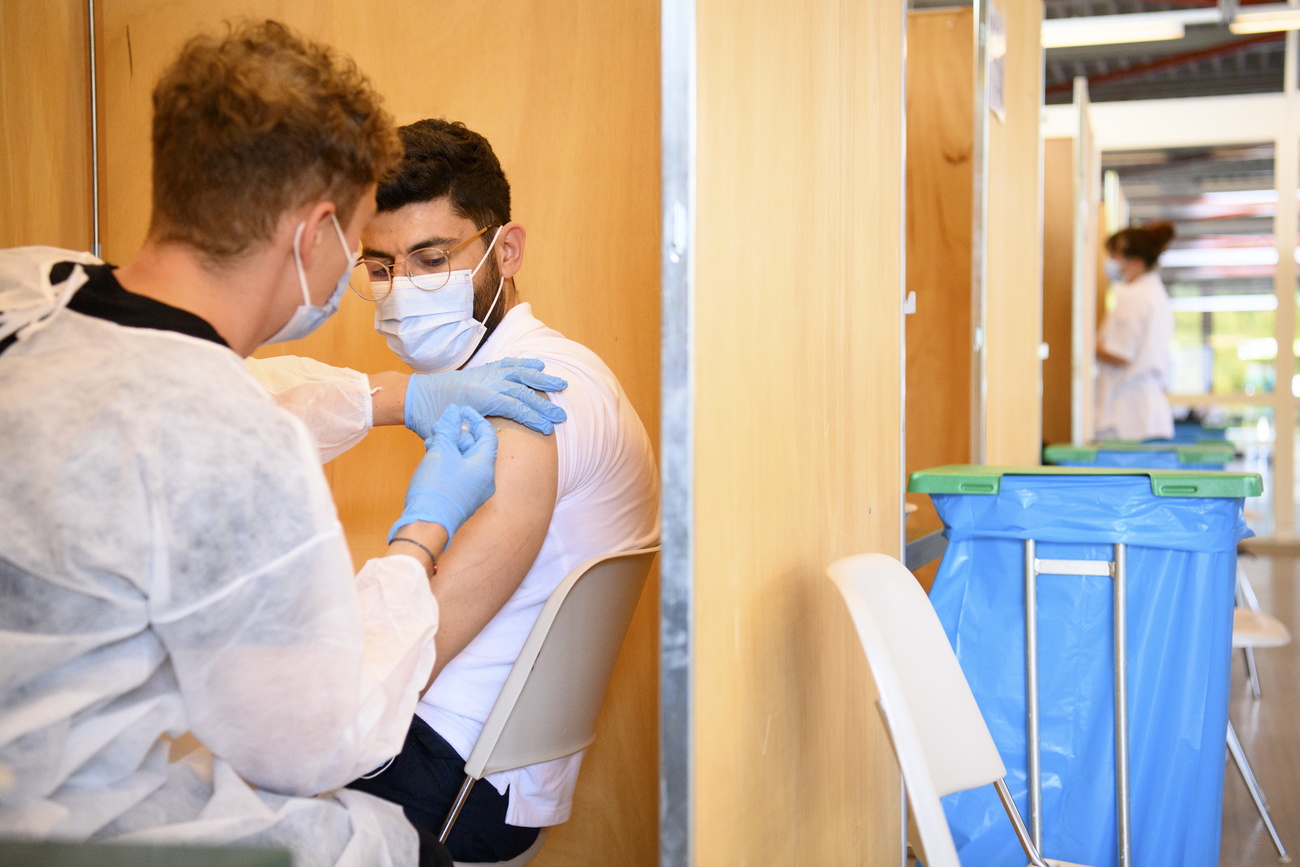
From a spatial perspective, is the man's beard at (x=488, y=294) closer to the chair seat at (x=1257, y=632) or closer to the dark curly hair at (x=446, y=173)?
the dark curly hair at (x=446, y=173)

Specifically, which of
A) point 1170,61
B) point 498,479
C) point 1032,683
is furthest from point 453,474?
Result: point 1170,61

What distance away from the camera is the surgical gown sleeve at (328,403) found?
1608 mm

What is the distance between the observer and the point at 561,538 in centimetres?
144

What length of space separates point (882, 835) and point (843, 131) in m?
0.98

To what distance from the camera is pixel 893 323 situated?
160 centimetres

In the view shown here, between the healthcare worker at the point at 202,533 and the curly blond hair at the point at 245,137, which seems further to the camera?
the curly blond hair at the point at 245,137

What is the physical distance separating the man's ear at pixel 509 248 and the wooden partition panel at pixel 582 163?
9.7 inches

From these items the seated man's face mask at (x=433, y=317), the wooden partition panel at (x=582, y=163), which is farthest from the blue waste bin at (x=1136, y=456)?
the seated man's face mask at (x=433, y=317)

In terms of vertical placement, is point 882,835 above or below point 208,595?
below

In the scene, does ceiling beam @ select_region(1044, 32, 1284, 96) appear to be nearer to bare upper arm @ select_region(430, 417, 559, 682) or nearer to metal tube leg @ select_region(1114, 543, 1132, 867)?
metal tube leg @ select_region(1114, 543, 1132, 867)

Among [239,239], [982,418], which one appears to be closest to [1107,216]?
[982,418]

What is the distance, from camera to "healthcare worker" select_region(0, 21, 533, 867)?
78 centimetres

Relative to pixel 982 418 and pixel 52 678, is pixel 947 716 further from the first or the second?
pixel 982 418

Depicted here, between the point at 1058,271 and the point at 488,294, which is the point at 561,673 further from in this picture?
the point at 1058,271
